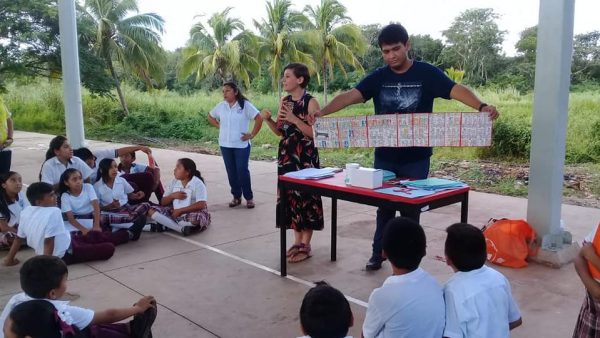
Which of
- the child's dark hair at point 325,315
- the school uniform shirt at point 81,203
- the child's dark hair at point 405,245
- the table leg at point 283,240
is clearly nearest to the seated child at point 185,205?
the school uniform shirt at point 81,203

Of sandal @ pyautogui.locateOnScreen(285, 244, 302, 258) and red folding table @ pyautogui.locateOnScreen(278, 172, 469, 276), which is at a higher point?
red folding table @ pyautogui.locateOnScreen(278, 172, 469, 276)

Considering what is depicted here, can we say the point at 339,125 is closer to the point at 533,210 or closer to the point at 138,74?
the point at 533,210

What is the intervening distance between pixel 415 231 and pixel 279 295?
68.3 inches

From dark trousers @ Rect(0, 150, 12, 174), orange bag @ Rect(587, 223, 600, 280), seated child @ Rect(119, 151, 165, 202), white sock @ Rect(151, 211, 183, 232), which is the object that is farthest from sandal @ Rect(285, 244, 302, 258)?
dark trousers @ Rect(0, 150, 12, 174)

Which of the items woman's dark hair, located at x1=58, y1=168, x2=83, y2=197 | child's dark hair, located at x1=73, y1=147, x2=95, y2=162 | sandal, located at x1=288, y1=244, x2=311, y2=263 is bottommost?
sandal, located at x1=288, y1=244, x2=311, y2=263

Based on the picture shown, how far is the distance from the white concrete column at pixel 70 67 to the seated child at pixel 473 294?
646cm

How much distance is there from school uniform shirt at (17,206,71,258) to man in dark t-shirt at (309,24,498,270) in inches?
78.8

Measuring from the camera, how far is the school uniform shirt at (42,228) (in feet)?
12.7

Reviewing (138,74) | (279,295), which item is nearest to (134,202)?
(279,295)

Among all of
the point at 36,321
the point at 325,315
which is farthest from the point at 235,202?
the point at 325,315

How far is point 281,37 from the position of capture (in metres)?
20.7

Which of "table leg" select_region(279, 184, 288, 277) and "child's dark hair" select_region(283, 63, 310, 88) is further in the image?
"child's dark hair" select_region(283, 63, 310, 88)

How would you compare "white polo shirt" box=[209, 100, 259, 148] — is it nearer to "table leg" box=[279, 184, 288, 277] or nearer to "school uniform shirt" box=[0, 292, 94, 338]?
"table leg" box=[279, 184, 288, 277]

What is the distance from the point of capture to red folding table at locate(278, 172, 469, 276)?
3.17 metres
